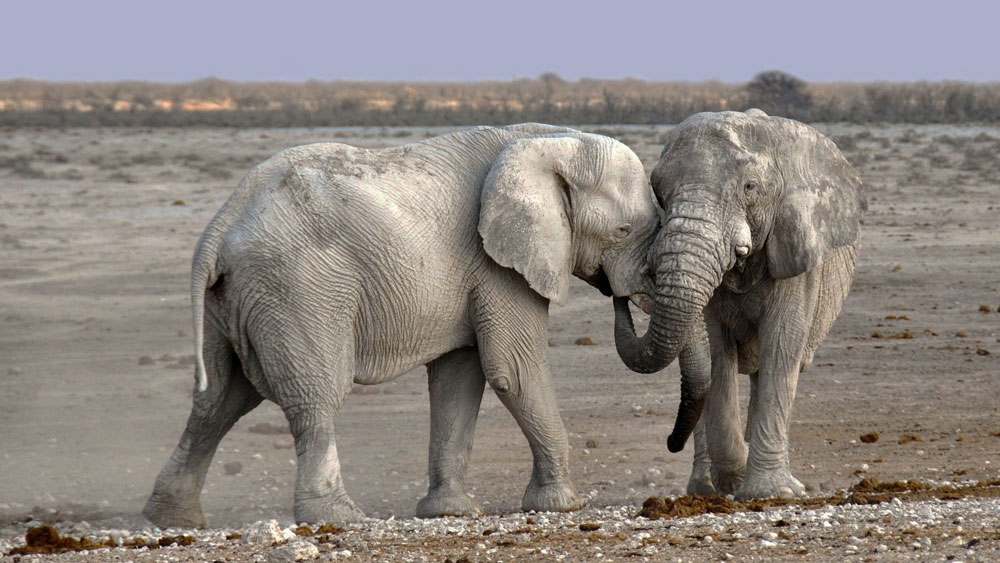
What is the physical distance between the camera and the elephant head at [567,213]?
7.58 m

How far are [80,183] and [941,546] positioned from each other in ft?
65.1

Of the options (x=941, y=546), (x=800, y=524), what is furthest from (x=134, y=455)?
(x=941, y=546)

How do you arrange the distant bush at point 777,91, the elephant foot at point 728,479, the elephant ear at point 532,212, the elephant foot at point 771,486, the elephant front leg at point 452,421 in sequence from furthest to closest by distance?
the distant bush at point 777,91, the elephant foot at point 728,479, the elephant front leg at point 452,421, the elephant foot at point 771,486, the elephant ear at point 532,212

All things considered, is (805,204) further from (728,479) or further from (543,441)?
(543,441)

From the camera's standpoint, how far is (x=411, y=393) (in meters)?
11.3

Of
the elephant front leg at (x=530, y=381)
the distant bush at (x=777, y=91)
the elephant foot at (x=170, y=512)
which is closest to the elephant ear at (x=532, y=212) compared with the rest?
the elephant front leg at (x=530, y=381)

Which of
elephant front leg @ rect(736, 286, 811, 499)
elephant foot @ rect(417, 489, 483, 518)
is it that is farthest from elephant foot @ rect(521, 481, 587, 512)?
elephant front leg @ rect(736, 286, 811, 499)

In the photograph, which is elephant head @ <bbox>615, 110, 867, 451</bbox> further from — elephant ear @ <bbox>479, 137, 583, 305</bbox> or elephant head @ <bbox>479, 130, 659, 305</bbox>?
elephant ear @ <bbox>479, 137, 583, 305</bbox>

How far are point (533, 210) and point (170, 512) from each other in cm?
237

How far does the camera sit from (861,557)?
582 centimetres

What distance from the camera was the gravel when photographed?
601cm

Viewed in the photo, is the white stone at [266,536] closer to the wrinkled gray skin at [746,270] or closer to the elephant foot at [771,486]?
the wrinkled gray skin at [746,270]

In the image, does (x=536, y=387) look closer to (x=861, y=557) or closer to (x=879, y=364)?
(x=861, y=557)

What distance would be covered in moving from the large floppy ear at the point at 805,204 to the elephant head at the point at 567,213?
649 mm
